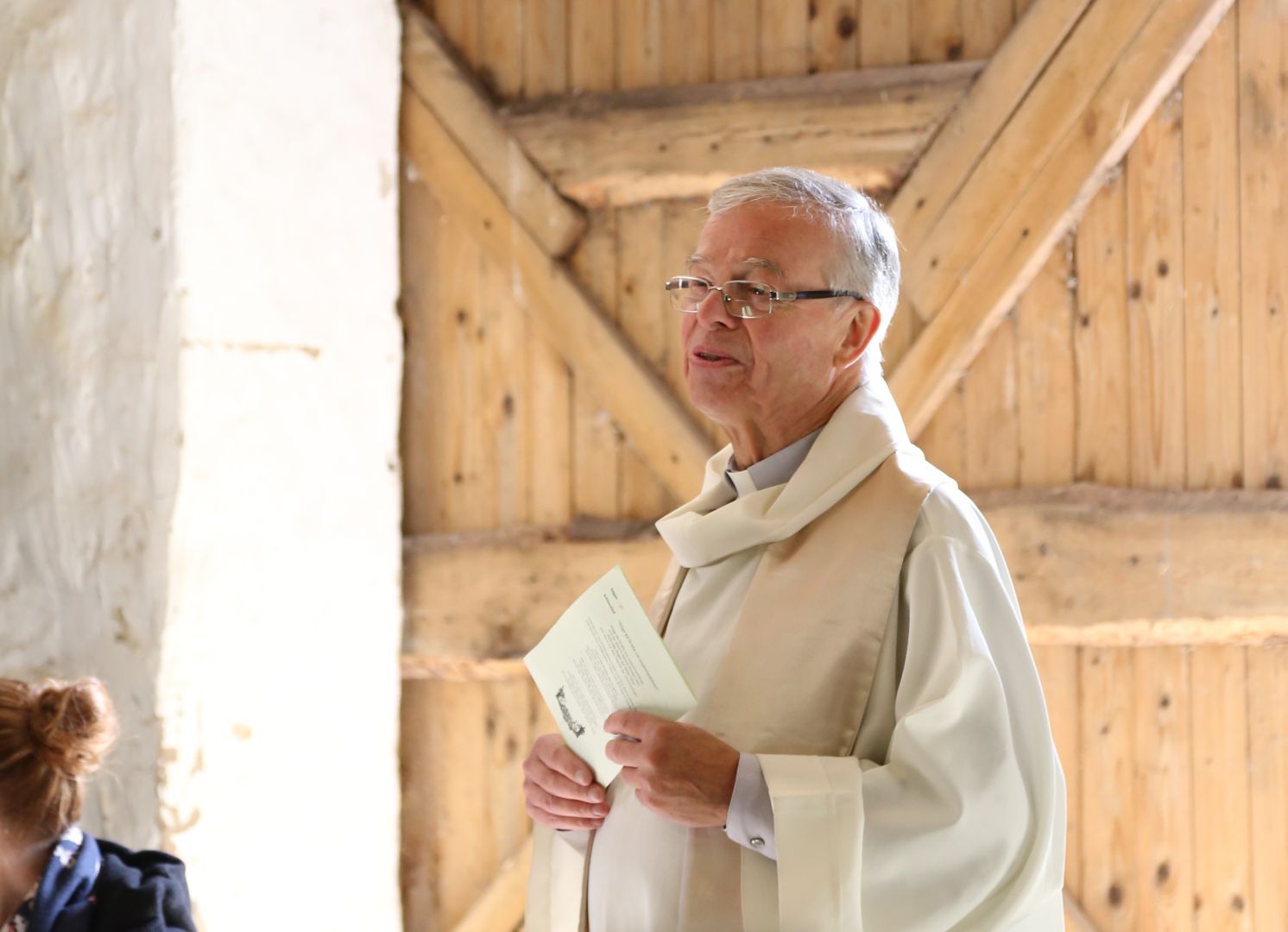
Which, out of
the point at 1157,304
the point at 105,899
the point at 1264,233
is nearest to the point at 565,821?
the point at 105,899

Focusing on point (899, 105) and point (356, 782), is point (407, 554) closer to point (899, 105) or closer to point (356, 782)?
point (356, 782)

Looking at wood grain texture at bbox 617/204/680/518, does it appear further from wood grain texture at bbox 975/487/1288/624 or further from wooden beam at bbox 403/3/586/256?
wood grain texture at bbox 975/487/1288/624

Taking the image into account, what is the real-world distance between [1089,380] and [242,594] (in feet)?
6.64

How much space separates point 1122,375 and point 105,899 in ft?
7.64

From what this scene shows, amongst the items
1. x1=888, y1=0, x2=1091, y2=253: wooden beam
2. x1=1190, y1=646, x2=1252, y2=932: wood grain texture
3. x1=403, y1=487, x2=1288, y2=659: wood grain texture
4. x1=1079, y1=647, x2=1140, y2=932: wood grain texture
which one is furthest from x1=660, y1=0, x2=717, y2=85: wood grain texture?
x1=1190, y1=646, x2=1252, y2=932: wood grain texture

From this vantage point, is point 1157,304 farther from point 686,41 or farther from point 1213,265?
point 686,41

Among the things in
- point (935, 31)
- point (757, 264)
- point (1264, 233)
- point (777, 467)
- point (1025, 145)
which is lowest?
point (777, 467)

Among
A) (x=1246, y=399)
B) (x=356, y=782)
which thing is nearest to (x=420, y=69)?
(x=356, y=782)

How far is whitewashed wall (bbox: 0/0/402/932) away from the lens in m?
2.70

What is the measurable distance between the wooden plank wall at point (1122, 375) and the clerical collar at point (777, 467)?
1.31 meters

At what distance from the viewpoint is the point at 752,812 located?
1459mm

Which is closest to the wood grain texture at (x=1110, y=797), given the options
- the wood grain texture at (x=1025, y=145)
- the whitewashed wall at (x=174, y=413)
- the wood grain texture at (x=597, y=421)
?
the wood grain texture at (x=1025, y=145)

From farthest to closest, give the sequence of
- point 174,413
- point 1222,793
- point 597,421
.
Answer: point 597,421
point 1222,793
point 174,413

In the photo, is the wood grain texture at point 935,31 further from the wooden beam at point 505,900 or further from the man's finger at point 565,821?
the wooden beam at point 505,900
